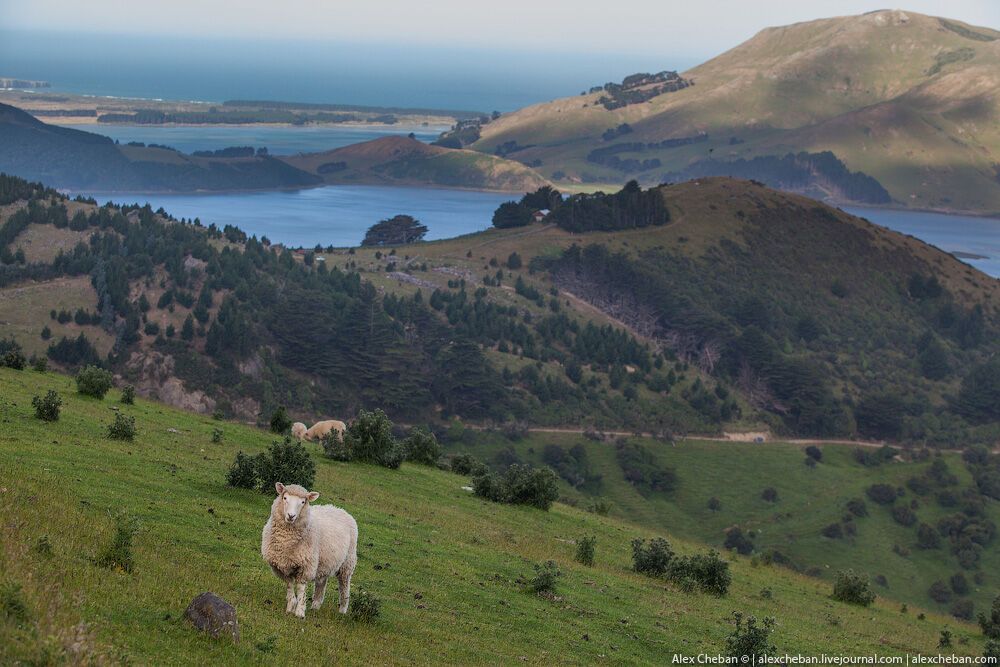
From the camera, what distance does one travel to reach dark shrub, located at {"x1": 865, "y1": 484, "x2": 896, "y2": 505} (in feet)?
289

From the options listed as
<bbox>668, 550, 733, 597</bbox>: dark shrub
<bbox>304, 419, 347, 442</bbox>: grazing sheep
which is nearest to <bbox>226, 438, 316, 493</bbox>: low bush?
<bbox>668, 550, 733, 597</bbox>: dark shrub

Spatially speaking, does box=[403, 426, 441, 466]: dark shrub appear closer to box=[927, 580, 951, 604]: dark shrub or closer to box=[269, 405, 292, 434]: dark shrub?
box=[269, 405, 292, 434]: dark shrub

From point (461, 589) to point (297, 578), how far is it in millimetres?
6453

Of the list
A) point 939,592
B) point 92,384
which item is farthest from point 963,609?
point 92,384

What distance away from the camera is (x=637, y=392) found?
107250 mm

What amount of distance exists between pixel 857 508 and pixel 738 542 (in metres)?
15.6

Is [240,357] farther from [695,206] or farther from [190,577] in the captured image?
[695,206]

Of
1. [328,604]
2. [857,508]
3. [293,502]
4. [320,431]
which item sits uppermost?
[293,502]

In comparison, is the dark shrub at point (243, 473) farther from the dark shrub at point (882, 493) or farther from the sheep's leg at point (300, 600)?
the dark shrub at point (882, 493)

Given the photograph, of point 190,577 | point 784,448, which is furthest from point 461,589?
point 784,448

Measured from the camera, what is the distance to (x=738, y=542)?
75.9 metres

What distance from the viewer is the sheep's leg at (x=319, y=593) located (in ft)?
50.4

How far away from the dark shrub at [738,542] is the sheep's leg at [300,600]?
64.9 metres

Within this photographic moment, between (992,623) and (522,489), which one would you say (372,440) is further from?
(992,623)
